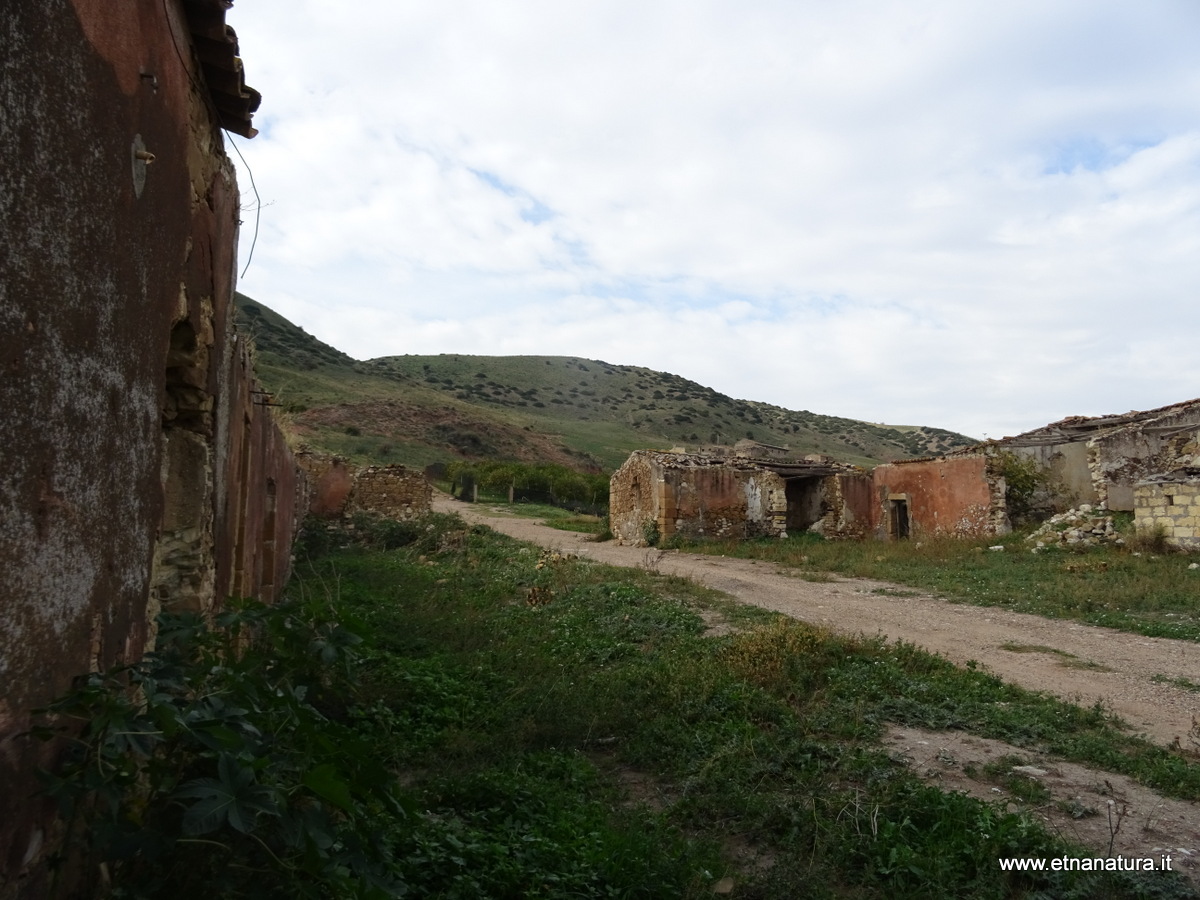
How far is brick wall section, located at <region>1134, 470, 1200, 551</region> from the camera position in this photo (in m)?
14.7

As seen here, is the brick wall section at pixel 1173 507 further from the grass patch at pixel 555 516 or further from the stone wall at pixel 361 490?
the stone wall at pixel 361 490

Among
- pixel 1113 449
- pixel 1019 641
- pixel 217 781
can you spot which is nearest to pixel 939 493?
pixel 1113 449

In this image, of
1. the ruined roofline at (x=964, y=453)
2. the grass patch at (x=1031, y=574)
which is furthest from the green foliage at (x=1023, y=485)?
the grass patch at (x=1031, y=574)

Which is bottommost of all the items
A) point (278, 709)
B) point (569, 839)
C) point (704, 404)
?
point (569, 839)

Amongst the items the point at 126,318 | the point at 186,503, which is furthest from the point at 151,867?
the point at 186,503

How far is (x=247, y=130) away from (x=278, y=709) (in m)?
3.83

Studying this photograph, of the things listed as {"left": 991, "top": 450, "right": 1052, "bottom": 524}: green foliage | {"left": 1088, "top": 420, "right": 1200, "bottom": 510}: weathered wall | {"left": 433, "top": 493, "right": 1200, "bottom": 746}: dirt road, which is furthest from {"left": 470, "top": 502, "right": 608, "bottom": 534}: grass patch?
{"left": 1088, "top": 420, "right": 1200, "bottom": 510}: weathered wall

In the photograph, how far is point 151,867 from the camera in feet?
7.61

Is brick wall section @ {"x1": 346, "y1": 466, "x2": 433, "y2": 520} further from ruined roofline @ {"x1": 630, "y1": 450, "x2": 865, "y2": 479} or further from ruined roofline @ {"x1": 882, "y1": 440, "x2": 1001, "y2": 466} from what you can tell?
ruined roofline @ {"x1": 882, "y1": 440, "x2": 1001, "y2": 466}

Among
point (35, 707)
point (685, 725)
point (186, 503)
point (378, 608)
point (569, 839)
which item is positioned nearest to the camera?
point (35, 707)

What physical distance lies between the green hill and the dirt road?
2853 centimetres

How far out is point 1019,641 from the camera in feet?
29.3

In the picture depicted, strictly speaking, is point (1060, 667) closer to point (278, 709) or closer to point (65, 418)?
point (278, 709)

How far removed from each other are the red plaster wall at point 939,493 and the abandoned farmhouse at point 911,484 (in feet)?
0.09
